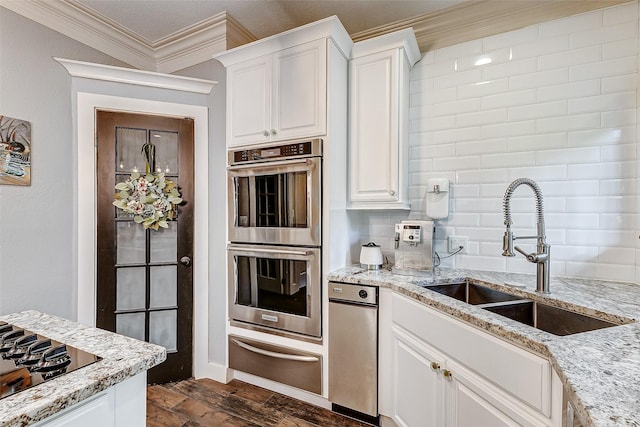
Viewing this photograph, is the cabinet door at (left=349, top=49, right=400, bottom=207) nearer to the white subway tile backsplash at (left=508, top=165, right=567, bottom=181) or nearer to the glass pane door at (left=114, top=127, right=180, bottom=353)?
the white subway tile backsplash at (left=508, top=165, right=567, bottom=181)

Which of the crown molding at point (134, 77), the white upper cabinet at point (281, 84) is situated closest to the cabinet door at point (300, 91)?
the white upper cabinet at point (281, 84)

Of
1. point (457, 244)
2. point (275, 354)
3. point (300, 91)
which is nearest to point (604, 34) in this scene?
point (457, 244)

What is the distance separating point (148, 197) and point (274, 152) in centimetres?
99

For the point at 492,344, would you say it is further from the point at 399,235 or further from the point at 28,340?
the point at 28,340

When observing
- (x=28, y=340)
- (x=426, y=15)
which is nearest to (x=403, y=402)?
(x=28, y=340)

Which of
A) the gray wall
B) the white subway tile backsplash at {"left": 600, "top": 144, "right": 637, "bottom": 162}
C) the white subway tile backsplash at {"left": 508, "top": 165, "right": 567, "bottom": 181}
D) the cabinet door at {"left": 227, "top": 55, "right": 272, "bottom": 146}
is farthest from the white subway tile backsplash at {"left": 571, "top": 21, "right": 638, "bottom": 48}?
the gray wall

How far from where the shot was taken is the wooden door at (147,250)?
86.9 inches

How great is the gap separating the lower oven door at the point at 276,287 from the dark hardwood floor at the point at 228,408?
1.60 feet

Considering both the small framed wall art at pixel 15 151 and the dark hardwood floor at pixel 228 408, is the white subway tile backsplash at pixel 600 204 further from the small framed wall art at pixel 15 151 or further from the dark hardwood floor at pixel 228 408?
the small framed wall art at pixel 15 151

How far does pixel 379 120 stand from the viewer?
208 centimetres

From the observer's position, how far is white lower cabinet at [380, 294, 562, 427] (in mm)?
937

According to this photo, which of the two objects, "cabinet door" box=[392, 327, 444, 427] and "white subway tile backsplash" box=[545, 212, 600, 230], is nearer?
"cabinet door" box=[392, 327, 444, 427]

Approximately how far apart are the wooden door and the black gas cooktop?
1368 mm

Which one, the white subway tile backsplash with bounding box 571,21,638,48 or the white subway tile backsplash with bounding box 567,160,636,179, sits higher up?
the white subway tile backsplash with bounding box 571,21,638,48
